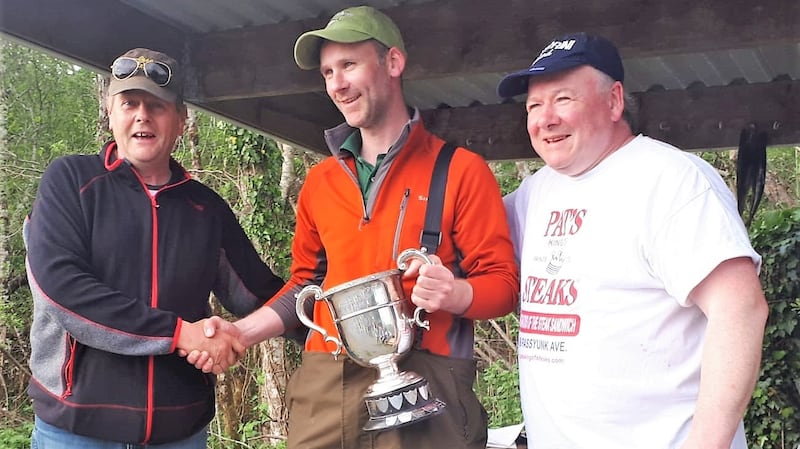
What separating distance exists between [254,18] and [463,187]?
7.45 feet

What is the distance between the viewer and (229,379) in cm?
1439

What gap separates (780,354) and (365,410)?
209 inches

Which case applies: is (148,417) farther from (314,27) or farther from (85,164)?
(314,27)

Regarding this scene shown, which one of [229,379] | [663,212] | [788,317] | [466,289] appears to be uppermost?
[663,212]

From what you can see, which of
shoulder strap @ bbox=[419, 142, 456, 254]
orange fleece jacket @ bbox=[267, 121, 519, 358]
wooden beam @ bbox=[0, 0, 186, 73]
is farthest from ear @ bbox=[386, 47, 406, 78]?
wooden beam @ bbox=[0, 0, 186, 73]

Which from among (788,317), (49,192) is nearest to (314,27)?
(49,192)

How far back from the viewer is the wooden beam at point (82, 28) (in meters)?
3.76

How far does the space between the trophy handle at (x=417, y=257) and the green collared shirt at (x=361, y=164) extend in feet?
1.30

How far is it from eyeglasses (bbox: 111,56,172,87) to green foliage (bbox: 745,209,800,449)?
5627 millimetres

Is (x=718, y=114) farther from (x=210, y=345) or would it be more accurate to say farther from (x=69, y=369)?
(x=69, y=369)

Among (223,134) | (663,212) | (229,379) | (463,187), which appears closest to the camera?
(663,212)

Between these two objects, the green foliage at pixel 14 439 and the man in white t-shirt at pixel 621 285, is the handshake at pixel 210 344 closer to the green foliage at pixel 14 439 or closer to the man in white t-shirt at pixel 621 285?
the man in white t-shirt at pixel 621 285

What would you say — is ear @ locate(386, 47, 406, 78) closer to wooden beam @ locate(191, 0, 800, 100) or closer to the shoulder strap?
the shoulder strap

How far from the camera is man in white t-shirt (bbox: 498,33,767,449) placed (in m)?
2.15
